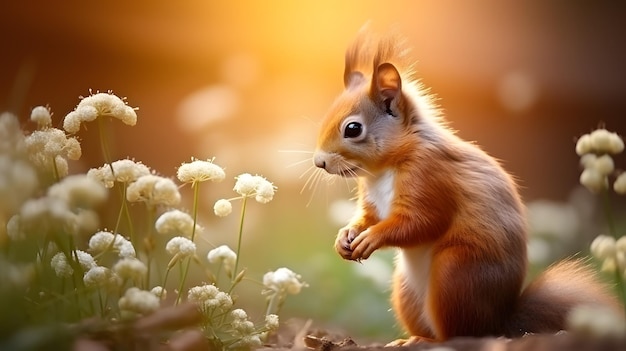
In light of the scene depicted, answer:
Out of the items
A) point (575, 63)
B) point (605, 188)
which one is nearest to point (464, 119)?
point (575, 63)

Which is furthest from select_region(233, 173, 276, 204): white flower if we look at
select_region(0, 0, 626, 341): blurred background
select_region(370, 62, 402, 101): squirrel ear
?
select_region(0, 0, 626, 341): blurred background

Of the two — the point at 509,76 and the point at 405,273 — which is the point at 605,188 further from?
the point at 509,76

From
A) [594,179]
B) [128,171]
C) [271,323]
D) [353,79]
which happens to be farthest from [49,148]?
[594,179]

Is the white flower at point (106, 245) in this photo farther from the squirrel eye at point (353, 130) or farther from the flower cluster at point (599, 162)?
the flower cluster at point (599, 162)

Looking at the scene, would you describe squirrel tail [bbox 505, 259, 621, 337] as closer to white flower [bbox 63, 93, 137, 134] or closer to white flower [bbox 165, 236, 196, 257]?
white flower [bbox 165, 236, 196, 257]

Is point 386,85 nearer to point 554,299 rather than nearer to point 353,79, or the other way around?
point 353,79

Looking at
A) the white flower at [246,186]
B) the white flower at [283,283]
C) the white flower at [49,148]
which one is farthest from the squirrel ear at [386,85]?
the white flower at [49,148]
